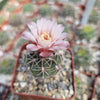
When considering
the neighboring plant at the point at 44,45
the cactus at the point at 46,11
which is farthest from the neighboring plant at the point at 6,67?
the cactus at the point at 46,11

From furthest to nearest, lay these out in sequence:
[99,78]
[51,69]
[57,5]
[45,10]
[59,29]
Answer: [57,5] → [45,10] → [99,78] → [51,69] → [59,29]

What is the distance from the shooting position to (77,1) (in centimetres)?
293

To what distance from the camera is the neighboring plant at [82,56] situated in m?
1.45

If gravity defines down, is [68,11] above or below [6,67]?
above

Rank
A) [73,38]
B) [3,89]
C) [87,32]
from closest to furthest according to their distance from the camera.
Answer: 1. [3,89]
2. [87,32]
3. [73,38]

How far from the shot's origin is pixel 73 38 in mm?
1932

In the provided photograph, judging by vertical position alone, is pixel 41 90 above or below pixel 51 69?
below

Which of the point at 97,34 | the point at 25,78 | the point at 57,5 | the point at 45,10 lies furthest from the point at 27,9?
the point at 25,78

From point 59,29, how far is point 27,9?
2050 millimetres

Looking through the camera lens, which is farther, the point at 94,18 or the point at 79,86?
the point at 94,18

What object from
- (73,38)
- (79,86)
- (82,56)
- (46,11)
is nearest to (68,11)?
(46,11)

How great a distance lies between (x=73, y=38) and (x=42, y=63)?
1254 mm

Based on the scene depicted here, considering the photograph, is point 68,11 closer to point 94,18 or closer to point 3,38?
point 94,18

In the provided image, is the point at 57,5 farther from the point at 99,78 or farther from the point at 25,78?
the point at 25,78
